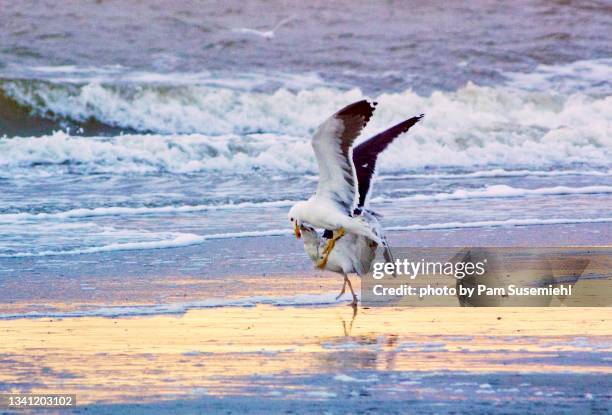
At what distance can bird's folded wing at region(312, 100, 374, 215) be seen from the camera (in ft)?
26.7

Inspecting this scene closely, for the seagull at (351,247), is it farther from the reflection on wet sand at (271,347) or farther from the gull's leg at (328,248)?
the reflection on wet sand at (271,347)

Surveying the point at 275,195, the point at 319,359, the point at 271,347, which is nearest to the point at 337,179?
the point at 271,347

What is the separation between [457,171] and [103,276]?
908 cm

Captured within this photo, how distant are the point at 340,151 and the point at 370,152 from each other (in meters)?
0.82

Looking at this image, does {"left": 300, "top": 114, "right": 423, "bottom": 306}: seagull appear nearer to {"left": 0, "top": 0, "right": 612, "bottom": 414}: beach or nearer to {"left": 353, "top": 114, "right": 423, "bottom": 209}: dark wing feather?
{"left": 353, "top": 114, "right": 423, "bottom": 209}: dark wing feather

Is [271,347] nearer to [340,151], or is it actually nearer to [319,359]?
[319,359]

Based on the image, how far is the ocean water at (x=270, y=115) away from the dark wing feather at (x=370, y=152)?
2.06m

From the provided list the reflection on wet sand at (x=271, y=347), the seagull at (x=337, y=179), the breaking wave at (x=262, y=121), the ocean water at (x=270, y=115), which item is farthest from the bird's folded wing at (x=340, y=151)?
the breaking wave at (x=262, y=121)

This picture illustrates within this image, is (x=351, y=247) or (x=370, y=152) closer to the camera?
(x=351, y=247)

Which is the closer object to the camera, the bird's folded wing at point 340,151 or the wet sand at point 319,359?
the wet sand at point 319,359

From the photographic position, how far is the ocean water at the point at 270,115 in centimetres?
1298

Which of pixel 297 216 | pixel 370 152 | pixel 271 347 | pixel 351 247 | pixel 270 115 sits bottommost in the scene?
pixel 271 347

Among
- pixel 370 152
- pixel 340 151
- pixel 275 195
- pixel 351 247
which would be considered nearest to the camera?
pixel 340 151

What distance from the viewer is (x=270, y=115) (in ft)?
76.8
